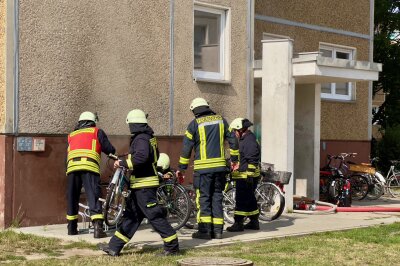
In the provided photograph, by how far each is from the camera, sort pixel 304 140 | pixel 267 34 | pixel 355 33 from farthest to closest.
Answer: pixel 355 33
pixel 267 34
pixel 304 140

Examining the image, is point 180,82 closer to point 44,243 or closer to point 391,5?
point 44,243

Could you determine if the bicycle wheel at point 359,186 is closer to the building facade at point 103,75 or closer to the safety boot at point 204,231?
the building facade at point 103,75

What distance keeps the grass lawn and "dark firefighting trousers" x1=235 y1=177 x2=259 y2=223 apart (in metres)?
1.05

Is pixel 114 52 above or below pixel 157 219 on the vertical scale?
above

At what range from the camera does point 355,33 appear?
2139 centimetres

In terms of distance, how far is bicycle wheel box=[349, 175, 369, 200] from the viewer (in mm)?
18750

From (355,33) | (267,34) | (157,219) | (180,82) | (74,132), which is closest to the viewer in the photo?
(157,219)

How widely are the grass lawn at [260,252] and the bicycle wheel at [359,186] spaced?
6996 millimetres

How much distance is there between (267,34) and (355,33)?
159 inches

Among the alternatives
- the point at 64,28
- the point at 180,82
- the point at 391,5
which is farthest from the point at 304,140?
the point at 391,5

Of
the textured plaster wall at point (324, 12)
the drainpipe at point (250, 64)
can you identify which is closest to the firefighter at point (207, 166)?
the drainpipe at point (250, 64)

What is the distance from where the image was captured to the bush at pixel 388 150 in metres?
25.2

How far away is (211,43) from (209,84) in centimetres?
94

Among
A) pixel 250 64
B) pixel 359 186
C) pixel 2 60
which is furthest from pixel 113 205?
pixel 359 186
